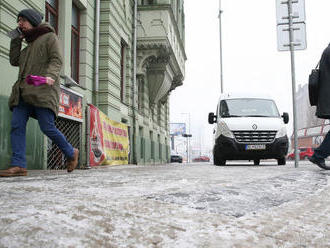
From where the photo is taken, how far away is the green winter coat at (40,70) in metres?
4.27

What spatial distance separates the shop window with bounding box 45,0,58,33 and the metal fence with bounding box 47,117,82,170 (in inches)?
91.7

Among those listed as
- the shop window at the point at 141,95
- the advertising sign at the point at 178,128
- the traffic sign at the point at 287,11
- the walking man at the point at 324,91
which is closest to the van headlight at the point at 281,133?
the traffic sign at the point at 287,11

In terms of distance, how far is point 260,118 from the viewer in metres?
10.2

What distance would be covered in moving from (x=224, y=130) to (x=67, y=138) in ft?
13.3

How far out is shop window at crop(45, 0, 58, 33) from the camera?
8.59 meters

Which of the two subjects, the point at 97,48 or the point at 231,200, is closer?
the point at 231,200

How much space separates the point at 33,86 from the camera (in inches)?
168

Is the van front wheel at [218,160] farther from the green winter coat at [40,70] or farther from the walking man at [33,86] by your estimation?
the green winter coat at [40,70]

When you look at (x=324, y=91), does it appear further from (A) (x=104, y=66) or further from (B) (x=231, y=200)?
(A) (x=104, y=66)

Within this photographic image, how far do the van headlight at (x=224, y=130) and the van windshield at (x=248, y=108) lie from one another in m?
0.48

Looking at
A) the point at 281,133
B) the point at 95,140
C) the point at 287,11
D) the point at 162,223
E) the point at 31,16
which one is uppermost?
the point at 287,11

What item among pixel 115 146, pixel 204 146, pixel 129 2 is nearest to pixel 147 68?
pixel 129 2

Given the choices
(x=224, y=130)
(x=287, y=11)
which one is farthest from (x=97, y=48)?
(x=287, y=11)

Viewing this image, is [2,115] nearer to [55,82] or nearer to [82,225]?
[55,82]
